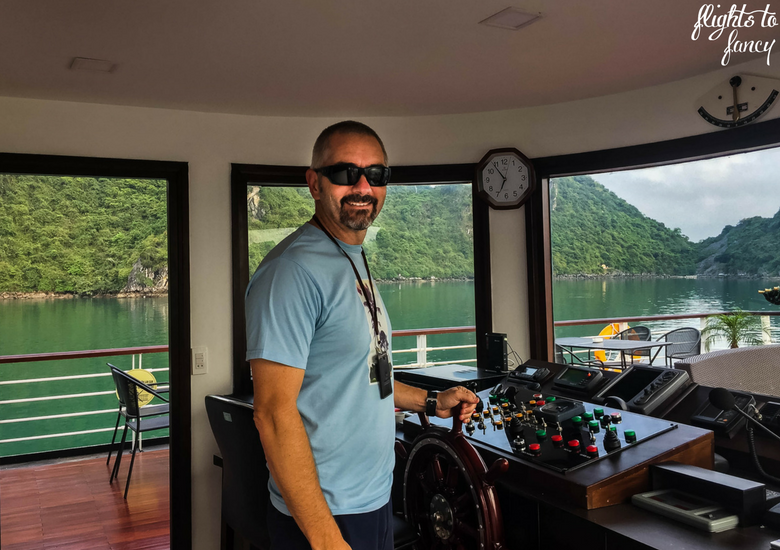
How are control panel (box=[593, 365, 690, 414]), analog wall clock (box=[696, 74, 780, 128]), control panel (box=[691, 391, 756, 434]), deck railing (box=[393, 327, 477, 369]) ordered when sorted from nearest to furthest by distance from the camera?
control panel (box=[691, 391, 756, 434]) → control panel (box=[593, 365, 690, 414]) → analog wall clock (box=[696, 74, 780, 128]) → deck railing (box=[393, 327, 477, 369])

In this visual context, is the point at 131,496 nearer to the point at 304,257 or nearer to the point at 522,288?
the point at 522,288

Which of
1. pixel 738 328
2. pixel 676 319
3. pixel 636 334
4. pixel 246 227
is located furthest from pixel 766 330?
pixel 246 227

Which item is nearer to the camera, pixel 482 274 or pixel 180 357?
pixel 180 357

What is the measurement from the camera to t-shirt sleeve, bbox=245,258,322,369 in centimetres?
108

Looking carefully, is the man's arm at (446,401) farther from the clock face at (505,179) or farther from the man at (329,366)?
the clock face at (505,179)

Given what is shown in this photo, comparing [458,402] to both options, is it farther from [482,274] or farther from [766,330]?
[766,330]

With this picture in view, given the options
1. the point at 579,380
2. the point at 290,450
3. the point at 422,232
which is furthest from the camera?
the point at 422,232

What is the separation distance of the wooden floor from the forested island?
186cm

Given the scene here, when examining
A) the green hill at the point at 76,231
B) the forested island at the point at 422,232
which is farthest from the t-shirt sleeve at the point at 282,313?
the green hill at the point at 76,231

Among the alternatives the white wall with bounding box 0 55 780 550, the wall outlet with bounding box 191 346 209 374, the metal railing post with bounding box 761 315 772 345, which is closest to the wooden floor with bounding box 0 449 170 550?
the white wall with bounding box 0 55 780 550

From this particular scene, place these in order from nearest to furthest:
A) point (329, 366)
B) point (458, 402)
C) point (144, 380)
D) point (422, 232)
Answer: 1. point (329, 366)
2. point (458, 402)
3. point (422, 232)
4. point (144, 380)

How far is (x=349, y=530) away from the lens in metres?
1.19

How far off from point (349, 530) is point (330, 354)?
13.5 inches

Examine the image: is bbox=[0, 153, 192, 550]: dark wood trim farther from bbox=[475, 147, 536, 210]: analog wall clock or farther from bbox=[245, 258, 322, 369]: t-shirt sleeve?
bbox=[245, 258, 322, 369]: t-shirt sleeve
